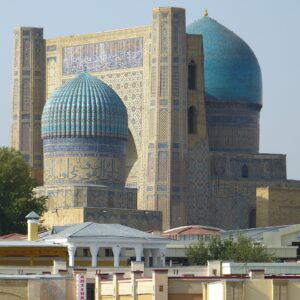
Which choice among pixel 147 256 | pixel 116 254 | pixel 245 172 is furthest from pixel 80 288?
pixel 245 172

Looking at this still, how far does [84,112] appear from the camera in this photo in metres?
79.9

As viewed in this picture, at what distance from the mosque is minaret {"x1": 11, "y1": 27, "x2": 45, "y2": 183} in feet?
0.13

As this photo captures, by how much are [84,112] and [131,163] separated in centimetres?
420

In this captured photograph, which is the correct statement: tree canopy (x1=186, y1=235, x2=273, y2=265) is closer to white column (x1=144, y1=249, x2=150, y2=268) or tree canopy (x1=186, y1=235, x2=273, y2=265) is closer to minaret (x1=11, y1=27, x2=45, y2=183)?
white column (x1=144, y1=249, x2=150, y2=268)

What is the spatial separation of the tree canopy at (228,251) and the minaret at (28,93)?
2378 centimetres

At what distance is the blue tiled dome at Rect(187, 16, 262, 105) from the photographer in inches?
3425

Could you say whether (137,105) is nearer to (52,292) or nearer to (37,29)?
(37,29)

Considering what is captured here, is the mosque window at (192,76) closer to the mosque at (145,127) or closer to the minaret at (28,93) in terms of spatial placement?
the mosque at (145,127)

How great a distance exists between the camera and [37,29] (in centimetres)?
8450

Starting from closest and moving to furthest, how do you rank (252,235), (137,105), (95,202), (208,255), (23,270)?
(23,270) → (208,255) → (252,235) → (95,202) → (137,105)

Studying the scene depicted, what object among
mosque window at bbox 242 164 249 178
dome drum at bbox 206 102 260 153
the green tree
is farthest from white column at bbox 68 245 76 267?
dome drum at bbox 206 102 260 153

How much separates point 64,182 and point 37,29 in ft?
28.8

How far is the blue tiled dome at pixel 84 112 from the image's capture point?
7906 cm

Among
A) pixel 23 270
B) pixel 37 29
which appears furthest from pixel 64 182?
pixel 23 270
